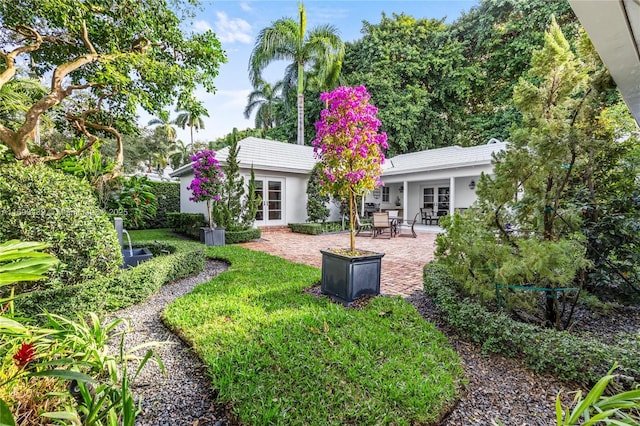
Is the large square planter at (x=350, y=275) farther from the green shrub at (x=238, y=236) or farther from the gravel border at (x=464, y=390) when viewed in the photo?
the green shrub at (x=238, y=236)

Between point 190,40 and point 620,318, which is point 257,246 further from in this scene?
point 620,318

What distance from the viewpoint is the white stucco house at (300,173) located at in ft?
39.9

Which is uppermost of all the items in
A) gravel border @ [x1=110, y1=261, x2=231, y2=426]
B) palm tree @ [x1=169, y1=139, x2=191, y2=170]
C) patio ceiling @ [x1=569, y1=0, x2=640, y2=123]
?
palm tree @ [x1=169, y1=139, x2=191, y2=170]

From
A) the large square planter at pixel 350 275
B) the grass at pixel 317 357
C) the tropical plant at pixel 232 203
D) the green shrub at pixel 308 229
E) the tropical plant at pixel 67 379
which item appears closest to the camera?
the tropical plant at pixel 67 379

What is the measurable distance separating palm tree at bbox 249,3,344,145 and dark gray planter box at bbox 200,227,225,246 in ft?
37.7

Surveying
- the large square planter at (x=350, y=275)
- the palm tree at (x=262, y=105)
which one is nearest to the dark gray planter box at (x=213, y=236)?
the large square planter at (x=350, y=275)

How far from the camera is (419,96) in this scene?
19.3 meters

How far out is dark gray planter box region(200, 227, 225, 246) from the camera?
28.7 feet

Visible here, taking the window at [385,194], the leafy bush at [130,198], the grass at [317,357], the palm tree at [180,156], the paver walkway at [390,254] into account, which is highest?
the palm tree at [180,156]

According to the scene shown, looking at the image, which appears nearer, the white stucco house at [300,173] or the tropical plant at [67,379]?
the tropical plant at [67,379]

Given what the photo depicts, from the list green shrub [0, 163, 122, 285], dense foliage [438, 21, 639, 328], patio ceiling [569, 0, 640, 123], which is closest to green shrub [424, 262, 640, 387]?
dense foliage [438, 21, 639, 328]

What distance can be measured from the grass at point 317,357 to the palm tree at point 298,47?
51.1ft

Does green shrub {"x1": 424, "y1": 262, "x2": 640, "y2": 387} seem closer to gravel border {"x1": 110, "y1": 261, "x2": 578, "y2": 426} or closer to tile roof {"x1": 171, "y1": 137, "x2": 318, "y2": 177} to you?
gravel border {"x1": 110, "y1": 261, "x2": 578, "y2": 426}

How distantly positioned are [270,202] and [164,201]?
587 centimetres
